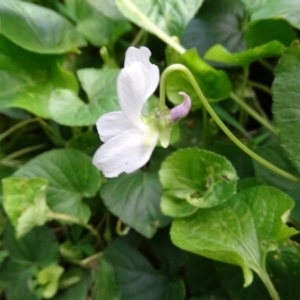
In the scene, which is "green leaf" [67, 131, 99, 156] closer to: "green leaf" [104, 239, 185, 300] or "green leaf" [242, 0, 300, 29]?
"green leaf" [104, 239, 185, 300]

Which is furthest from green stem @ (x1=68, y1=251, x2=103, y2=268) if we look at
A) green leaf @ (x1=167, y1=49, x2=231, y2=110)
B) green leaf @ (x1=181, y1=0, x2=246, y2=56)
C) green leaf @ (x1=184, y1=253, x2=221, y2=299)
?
green leaf @ (x1=181, y1=0, x2=246, y2=56)

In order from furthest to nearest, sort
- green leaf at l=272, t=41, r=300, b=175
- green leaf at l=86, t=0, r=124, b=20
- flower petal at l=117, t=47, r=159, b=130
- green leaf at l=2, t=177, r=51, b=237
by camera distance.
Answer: green leaf at l=86, t=0, r=124, b=20, green leaf at l=2, t=177, r=51, b=237, green leaf at l=272, t=41, r=300, b=175, flower petal at l=117, t=47, r=159, b=130

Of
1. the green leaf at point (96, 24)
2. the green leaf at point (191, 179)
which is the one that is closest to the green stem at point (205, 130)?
the green leaf at point (191, 179)

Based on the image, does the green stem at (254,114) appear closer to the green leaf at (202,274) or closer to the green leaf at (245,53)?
the green leaf at (245,53)

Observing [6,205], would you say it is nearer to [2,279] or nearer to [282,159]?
[2,279]

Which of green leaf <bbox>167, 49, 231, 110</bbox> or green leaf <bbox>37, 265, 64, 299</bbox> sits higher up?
green leaf <bbox>167, 49, 231, 110</bbox>

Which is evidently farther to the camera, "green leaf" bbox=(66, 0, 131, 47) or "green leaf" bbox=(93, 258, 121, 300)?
"green leaf" bbox=(66, 0, 131, 47)
